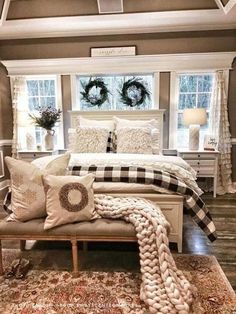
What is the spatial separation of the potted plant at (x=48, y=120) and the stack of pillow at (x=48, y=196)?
2304 mm

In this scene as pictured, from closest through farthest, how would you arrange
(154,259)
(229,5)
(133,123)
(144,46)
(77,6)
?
(154,259), (229,5), (77,6), (133,123), (144,46)

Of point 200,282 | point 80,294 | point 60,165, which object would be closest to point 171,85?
point 60,165

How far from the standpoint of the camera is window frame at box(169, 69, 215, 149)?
175 inches

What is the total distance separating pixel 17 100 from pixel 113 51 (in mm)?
1906

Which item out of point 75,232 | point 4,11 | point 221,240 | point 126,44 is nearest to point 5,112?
point 4,11

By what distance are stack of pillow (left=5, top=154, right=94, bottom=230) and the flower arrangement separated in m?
2.30

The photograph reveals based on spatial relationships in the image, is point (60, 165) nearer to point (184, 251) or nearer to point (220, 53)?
point (184, 251)

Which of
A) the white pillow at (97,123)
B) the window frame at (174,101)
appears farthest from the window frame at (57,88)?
the window frame at (174,101)

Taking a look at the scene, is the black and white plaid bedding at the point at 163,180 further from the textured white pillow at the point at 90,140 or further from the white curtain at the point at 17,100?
the white curtain at the point at 17,100

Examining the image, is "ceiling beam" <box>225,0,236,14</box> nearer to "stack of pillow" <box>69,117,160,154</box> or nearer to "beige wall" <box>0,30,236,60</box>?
"beige wall" <box>0,30,236,60</box>

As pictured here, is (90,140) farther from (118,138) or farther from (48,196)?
(48,196)

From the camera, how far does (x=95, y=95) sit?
183 inches

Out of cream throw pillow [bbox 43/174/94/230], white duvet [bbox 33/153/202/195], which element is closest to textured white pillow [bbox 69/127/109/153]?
white duvet [bbox 33/153/202/195]

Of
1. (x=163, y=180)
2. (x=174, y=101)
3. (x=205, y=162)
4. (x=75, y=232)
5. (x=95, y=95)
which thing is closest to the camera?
(x=75, y=232)
